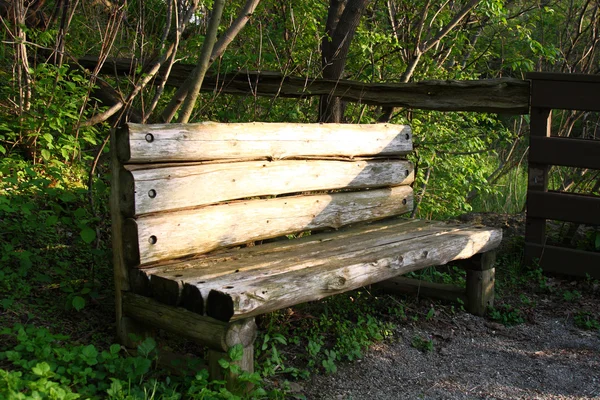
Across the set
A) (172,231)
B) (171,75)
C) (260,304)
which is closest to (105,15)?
(171,75)

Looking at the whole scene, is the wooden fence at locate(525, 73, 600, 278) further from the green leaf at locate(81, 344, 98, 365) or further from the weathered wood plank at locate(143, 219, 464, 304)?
the green leaf at locate(81, 344, 98, 365)

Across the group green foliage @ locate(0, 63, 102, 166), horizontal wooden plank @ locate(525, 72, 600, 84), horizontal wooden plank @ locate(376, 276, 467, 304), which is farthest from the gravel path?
green foliage @ locate(0, 63, 102, 166)

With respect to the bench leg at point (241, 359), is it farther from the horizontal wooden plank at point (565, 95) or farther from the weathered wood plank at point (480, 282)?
the horizontal wooden plank at point (565, 95)

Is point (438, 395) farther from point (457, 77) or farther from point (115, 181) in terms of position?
point (457, 77)

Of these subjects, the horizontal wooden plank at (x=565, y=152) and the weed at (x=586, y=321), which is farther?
the horizontal wooden plank at (x=565, y=152)

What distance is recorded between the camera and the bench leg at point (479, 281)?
4559 millimetres

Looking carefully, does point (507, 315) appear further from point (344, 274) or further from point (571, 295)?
point (344, 274)

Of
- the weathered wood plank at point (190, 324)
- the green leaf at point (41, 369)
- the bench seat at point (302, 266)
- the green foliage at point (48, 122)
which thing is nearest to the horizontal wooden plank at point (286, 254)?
the bench seat at point (302, 266)

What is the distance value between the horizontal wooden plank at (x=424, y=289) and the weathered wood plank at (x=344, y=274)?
48cm

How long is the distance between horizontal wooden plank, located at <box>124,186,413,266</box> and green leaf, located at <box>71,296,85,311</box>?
17.9 inches

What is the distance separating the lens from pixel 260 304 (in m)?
2.77

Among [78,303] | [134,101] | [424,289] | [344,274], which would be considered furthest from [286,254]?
[134,101]

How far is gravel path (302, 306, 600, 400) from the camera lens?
11.3ft

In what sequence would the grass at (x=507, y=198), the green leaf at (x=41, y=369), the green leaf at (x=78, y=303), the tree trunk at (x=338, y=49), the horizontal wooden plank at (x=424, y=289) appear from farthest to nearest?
the grass at (x=507, y=198) < the tree trunk at (x=338, y=49) < the horizontal wooden plank at (x=424, y=289) < the green leaf at (x=78, y=303) < the green leaf at (x=41, y=369)
